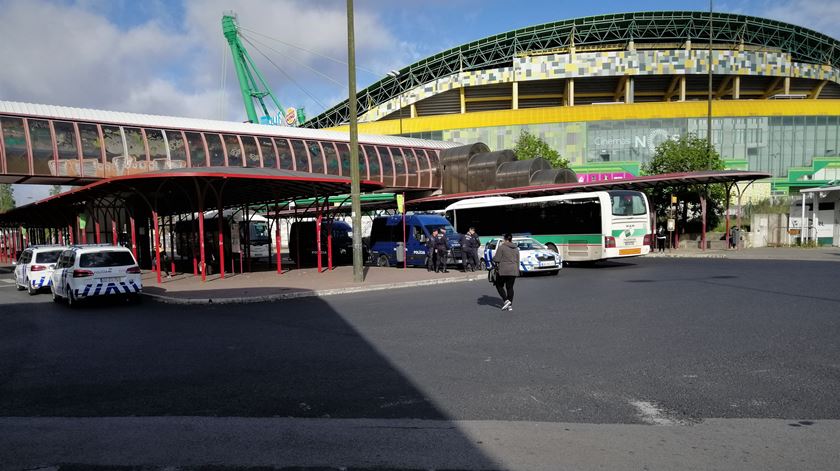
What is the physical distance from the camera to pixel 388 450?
4480 mm

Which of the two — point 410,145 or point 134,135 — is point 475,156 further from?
point 134,135

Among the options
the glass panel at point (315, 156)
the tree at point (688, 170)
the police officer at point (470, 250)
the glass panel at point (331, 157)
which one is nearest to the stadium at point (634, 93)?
the tree at point (688, 170)

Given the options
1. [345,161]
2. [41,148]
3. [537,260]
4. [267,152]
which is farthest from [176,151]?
[537,260]

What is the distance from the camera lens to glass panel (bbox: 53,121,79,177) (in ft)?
87.5

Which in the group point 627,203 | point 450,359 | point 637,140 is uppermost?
point 637,140

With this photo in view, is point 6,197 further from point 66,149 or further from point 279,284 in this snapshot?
point 279,284

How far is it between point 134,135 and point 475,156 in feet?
71.3

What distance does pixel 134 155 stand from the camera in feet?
95.9

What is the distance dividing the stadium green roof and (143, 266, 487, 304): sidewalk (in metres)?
59.0

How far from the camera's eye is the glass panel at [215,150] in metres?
32.0

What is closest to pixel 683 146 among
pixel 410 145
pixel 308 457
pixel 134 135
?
pixel 410 145

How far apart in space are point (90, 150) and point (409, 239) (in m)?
16.3

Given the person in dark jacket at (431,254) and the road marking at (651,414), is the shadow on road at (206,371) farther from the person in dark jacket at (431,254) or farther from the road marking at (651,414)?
the person in dark jacket at (431,254)

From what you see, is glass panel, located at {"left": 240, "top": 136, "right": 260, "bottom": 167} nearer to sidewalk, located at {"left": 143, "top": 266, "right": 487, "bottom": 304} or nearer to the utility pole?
sidewalk, located at {"left": 143, "top": 266, "right": 487, "bottom": 304}
